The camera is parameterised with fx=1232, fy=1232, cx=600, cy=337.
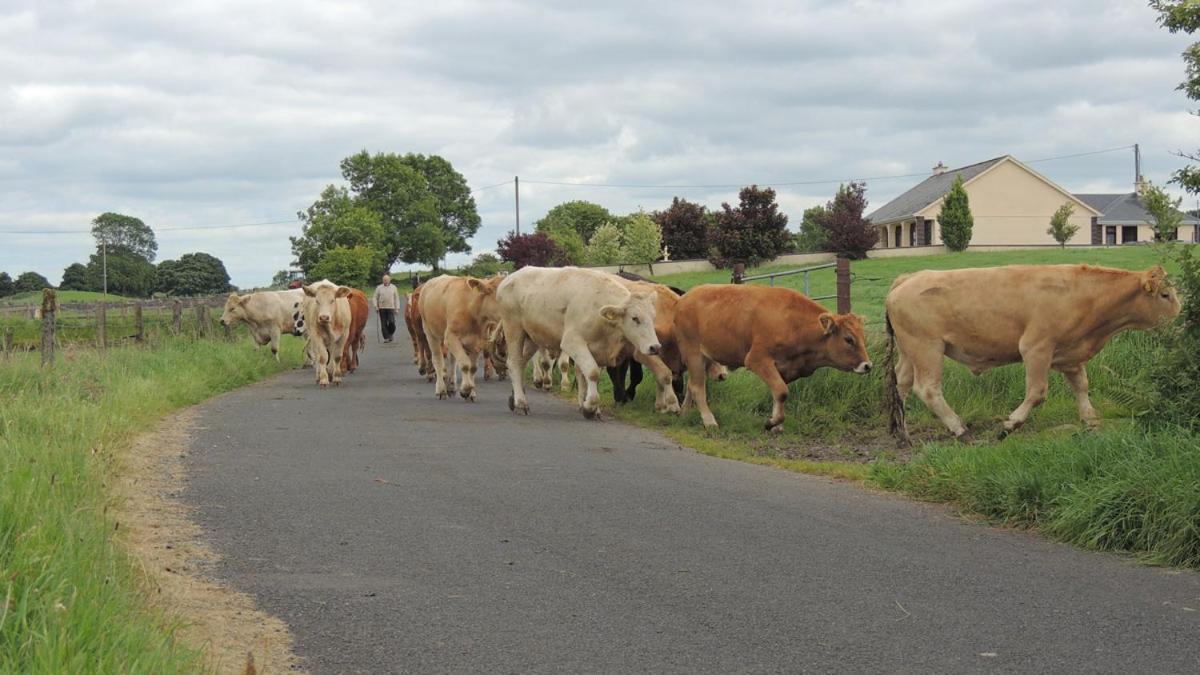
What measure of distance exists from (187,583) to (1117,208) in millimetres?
86611

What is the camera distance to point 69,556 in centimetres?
535

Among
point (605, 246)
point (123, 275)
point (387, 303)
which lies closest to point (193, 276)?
point (123, 275)

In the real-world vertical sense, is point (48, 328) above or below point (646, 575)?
above

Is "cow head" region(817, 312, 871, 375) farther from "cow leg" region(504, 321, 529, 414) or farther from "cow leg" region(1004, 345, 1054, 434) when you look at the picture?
"cow leg" region(504, 321, 529, 414)

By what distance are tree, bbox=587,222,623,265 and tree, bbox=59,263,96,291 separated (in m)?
53.0

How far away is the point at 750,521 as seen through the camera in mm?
→ 8305

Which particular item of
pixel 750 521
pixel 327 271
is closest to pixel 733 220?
pixel 327 271

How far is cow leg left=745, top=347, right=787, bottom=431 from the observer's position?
14258 mm

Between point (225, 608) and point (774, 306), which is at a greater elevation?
point (774, 306)

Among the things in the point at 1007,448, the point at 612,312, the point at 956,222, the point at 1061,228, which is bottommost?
the point at 1007,448

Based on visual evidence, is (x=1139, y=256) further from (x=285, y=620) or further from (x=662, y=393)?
(x=285, y=620)

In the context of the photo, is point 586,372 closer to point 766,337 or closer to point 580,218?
point 766,337

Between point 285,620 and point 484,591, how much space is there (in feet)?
3.45

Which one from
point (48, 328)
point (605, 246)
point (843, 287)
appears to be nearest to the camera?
point (48, 328)
